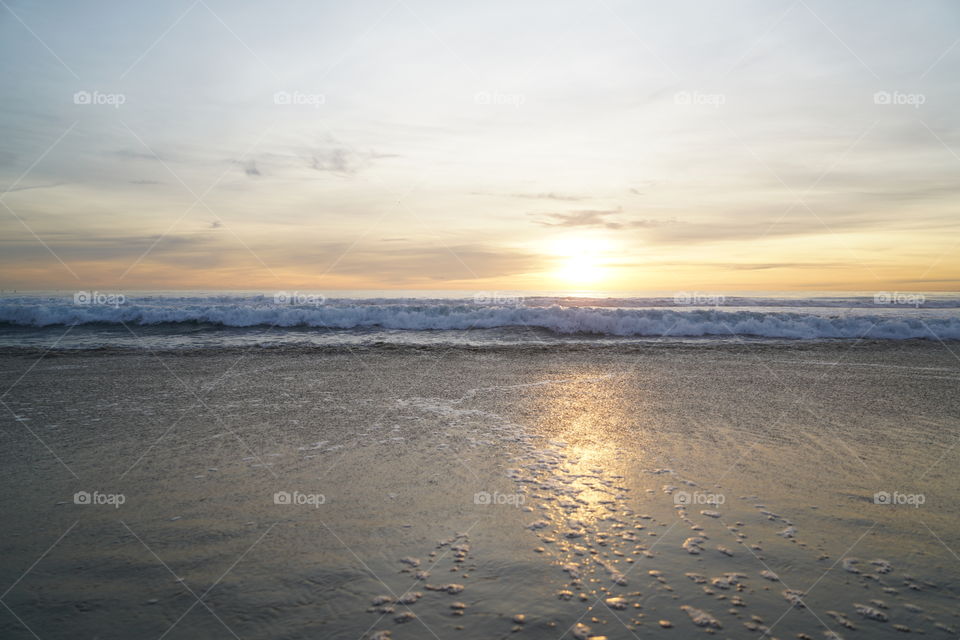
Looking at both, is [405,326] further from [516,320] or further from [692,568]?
[692,568]

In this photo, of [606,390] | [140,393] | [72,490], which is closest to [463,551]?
[72,490]

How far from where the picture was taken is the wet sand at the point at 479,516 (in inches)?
116

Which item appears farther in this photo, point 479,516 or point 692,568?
point 479,516

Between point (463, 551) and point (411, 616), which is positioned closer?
point (411, 616)

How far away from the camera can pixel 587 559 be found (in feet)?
11.4

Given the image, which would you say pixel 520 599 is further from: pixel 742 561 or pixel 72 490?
pixel 72 490

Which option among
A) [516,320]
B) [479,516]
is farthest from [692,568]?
[516,320]

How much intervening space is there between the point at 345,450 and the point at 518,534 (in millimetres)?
2765

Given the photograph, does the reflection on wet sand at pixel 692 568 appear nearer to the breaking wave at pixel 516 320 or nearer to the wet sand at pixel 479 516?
the wet sand at pixel 479 516

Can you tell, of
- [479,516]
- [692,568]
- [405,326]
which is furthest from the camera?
[405,326]

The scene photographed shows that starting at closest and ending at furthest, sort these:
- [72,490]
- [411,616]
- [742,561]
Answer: [411,616] < [742,561] < [72,490]

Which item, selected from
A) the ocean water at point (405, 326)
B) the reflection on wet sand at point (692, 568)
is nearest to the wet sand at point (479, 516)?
the reflection on wet sand at point (692, 568)

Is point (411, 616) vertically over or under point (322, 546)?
under

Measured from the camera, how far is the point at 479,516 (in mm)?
4117
